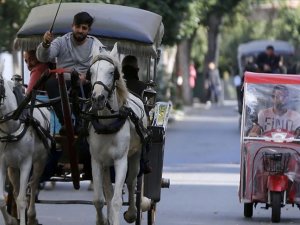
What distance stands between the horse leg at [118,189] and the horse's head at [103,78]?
67 cm

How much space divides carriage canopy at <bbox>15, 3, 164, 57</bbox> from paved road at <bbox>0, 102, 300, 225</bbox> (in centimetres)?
230

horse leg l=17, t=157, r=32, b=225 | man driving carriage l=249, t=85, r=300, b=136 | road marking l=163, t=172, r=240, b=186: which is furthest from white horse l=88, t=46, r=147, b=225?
road marking l=163, t=172, r=240, b=186

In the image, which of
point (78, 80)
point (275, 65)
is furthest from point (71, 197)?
point (275, 65)

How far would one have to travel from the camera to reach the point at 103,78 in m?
12.1

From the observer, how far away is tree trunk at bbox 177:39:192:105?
55.5 meters

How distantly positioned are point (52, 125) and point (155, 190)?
1.32 metres

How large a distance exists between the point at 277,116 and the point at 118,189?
12.6ft

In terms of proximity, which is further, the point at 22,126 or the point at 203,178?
the point at 203,178

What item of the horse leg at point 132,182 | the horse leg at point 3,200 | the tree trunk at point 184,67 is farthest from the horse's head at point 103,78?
the tree trunk at point 184,67

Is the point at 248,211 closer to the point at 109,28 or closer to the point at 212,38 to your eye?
the point at 109,28

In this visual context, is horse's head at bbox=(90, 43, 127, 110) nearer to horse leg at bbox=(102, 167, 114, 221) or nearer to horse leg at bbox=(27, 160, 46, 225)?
horse leg at bbox=(102, 167, 114, 221)

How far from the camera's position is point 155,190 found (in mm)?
13789

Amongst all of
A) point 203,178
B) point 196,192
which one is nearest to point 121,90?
point 196,192

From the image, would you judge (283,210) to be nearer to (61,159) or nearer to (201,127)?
(61,159)
